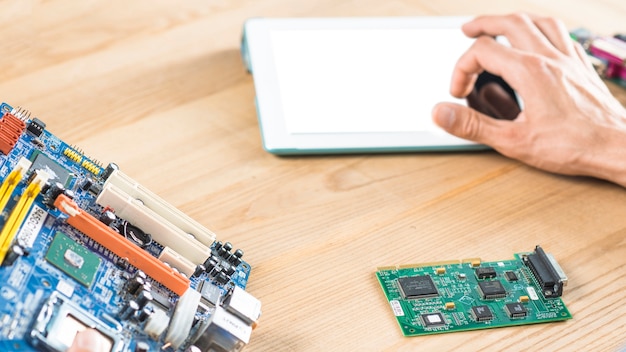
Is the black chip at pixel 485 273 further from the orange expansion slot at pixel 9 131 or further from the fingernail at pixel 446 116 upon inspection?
the orange expansion slot at pixel 9 131

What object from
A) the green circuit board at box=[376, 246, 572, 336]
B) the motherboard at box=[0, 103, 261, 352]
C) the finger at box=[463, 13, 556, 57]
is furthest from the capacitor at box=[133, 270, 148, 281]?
the finger at box=[463, 13, 556, 57]

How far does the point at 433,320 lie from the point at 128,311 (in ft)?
1.50

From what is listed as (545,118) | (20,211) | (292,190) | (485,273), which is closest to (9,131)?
(20,211)

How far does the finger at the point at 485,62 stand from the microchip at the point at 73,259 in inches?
33.7

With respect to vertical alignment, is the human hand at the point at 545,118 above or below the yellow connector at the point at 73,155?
above

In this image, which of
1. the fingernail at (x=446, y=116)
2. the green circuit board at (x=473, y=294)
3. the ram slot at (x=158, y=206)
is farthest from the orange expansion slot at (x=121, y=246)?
the fingernail at (x=446, y=116)

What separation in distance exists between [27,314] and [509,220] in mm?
852

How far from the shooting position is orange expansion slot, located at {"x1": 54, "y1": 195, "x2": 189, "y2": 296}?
3.64ft

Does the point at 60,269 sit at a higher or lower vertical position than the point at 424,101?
lower

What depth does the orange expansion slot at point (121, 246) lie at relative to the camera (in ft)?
3.64

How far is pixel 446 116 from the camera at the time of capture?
5.36 feet

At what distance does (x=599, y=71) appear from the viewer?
1903 millimetres

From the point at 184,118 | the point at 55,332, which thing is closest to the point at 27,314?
the point at 55,332

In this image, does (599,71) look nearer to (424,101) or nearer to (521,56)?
(521,56)
